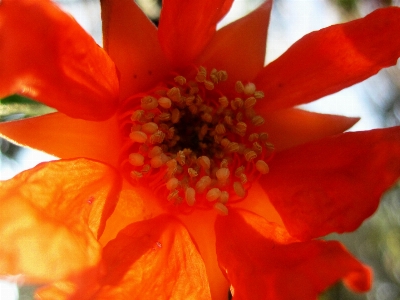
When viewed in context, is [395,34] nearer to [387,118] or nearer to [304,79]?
[304,79]

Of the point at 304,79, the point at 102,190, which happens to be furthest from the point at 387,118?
the point at 102,190

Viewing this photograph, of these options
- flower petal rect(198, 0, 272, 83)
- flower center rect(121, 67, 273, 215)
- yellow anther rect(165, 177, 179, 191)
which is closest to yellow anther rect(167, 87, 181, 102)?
flower center rect(121, 67, 273, 215)

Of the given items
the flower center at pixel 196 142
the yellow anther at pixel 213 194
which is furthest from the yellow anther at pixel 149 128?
the yellow anther at pixel 213 194

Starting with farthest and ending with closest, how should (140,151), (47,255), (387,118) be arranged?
(387,118), (140,151), (47,255)

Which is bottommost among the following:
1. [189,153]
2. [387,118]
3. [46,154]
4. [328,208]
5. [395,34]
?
[387,118]

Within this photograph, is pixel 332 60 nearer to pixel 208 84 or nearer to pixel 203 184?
pixel 208 84

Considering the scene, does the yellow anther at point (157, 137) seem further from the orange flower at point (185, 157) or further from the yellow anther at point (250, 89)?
the yellow anther at point (250, 89)
